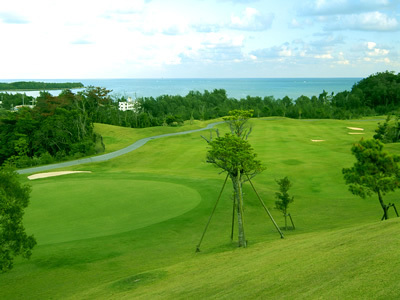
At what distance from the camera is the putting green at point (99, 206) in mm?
18828

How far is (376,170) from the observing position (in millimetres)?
17953

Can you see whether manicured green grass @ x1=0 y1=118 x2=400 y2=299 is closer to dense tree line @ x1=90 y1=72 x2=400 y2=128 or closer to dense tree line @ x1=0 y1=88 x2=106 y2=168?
dense tree line @ x1=0 y1=88 x2=106 y2=168

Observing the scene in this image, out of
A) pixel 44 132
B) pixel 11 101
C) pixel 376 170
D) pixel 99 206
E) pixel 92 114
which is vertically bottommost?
pixel 99 206

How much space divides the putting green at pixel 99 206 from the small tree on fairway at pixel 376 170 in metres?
9.79

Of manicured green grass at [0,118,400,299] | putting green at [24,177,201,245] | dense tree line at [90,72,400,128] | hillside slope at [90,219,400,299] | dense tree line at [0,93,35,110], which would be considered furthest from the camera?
dense tree line at [0,93,35,110]

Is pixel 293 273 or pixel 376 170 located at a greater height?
pixel 376 170

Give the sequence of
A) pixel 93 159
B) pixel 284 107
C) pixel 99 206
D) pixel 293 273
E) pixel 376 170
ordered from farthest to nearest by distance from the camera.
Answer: pixel 284 107, pixel 93 159, pixel 99 206, pixel 376 170, pixel 293 273

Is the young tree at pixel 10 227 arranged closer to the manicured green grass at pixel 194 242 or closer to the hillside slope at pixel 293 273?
the manicured green grass at pixel 194 242

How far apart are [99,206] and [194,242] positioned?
7.67m

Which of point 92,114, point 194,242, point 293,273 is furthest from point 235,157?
point 92,114

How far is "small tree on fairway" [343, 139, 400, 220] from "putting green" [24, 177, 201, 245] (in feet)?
32.1

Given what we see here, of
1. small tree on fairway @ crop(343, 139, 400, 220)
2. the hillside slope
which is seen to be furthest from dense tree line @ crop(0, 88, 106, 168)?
the hillside slope

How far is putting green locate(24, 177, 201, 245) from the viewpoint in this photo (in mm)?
18828

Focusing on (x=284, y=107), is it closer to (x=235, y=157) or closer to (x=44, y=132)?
(x=44, y=132)
